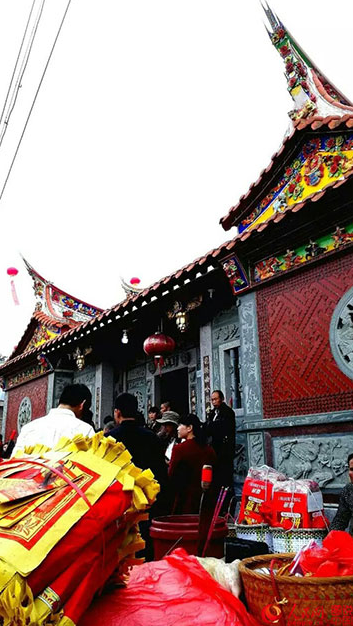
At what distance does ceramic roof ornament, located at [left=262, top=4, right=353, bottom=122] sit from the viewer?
19.2ft

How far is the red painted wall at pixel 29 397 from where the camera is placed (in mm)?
11359

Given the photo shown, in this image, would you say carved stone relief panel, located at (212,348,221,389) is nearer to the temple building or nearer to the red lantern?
the temple building

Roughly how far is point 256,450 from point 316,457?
2.61 feet

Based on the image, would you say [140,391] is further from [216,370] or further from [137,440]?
[137,440]

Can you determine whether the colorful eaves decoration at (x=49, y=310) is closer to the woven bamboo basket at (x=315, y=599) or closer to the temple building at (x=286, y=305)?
the temple building at (x=286, y=305)

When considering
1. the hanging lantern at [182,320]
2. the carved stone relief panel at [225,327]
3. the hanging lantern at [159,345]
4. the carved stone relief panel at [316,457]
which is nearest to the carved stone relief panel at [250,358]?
the carved stone relief panel at [316,457]

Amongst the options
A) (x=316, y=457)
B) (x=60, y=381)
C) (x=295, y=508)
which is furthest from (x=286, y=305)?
(x=60, y=381)

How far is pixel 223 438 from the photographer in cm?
541

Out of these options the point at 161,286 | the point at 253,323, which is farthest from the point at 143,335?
the point at 253,323

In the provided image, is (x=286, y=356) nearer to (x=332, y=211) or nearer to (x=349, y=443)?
Answer: (x=349, y=443)

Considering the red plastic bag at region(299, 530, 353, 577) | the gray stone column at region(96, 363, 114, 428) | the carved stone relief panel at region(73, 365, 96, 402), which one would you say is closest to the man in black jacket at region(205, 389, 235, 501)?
the red plastic bag at region(299, 530, 353, 577)

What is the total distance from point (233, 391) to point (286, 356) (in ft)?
5.35

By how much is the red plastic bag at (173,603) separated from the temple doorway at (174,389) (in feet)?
21.6

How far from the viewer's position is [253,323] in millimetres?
5746
